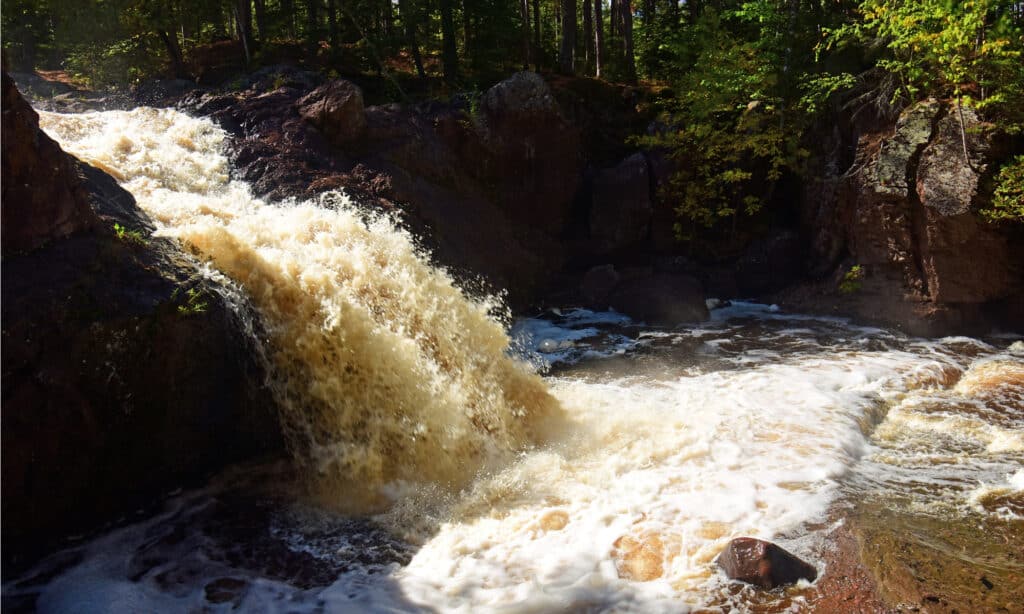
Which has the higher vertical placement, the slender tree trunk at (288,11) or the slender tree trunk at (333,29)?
the slender tree trunk at (288,11)

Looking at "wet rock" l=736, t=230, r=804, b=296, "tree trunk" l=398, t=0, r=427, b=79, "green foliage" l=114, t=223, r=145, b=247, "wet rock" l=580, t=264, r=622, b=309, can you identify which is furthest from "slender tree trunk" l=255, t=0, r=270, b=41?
"wet rock" l=736, t=230, r=804, b=296

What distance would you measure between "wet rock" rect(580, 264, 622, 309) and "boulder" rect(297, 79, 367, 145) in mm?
5742

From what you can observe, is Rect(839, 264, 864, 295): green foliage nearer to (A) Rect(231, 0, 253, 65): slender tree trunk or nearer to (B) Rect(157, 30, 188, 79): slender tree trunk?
(A) Rect(231, 0, 253, 65): slender tree trunk

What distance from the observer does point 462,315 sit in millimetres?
7965

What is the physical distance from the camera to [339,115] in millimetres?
11391

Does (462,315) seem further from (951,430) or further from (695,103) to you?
(695,103)

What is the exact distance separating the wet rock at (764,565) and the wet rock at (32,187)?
6341 mm

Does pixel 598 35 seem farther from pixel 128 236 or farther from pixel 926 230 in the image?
pixel 128 236

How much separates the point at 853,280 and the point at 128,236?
11.7 m

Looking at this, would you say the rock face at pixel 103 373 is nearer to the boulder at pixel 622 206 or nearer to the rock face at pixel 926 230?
the boulder at pixel 622 206

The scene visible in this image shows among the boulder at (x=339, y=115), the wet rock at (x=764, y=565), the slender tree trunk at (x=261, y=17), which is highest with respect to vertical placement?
the slender tree trunk at (x=261, y=17)

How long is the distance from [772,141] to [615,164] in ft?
11.6

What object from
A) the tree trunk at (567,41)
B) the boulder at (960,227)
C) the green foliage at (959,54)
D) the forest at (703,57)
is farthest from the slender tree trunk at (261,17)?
the boulder at (960,227)

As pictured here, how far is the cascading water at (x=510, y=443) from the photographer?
470cm
